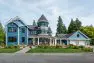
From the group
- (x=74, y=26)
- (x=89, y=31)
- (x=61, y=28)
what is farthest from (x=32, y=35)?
(x=61, y=28)

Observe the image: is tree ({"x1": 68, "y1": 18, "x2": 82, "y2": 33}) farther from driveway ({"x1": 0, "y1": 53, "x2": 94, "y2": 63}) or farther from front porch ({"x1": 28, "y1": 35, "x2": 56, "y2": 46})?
driveway ({"x1": 0, "y1": 53, "x2": 94, "y2": 63})

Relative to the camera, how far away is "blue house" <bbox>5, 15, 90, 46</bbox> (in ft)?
196

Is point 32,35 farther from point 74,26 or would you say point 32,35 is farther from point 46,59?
point 46,59

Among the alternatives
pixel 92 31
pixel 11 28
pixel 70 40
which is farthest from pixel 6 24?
pixel 92 31

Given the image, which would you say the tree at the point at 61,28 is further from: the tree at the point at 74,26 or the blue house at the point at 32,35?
the blue house at the point at 32,35

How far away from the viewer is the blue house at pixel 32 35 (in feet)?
196

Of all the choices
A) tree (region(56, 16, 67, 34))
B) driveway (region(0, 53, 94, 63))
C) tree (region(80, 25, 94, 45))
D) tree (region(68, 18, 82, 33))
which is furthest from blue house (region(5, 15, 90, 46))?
driveway (region(0, 53, 94, 63))

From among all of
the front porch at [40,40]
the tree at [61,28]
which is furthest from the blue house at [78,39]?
the tree at [61,28]

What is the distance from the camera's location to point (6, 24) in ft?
195

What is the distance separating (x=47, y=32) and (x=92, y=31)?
2408cm

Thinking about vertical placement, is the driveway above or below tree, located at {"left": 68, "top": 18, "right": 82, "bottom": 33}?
below

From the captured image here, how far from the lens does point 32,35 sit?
64812 mm

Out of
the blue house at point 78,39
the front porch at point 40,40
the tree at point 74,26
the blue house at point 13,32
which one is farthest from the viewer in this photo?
the tree at point 74,26

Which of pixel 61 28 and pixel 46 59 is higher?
pixel 61 28
